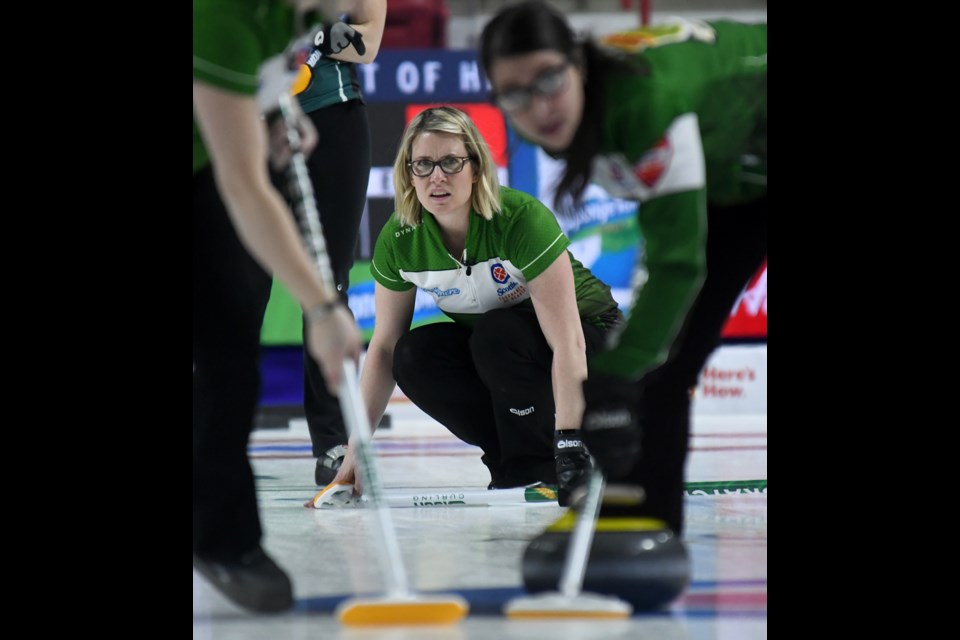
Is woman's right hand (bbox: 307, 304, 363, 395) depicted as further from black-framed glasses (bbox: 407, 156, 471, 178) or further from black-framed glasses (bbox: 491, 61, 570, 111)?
black-framed glasses (bbox: 407, 156, 471, 178)

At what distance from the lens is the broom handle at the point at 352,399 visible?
1739mm

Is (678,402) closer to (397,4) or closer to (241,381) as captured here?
(241,381)

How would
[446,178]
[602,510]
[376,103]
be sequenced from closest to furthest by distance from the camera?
[602,510] < [446,178] < [376,103]

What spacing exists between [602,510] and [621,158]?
611 millimetres

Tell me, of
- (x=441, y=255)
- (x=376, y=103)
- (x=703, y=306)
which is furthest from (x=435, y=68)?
(x=703, y=306)

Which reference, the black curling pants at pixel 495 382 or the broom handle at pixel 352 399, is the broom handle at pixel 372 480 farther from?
the black curling pants at pixel 495 382

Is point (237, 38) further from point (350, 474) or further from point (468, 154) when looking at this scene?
point (350, 474)

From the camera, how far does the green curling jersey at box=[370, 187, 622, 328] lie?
108 inches

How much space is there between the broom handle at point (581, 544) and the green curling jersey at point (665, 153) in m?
0.22

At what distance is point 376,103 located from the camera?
575 cm

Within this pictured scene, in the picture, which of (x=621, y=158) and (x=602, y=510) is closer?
(x=621, y=158)

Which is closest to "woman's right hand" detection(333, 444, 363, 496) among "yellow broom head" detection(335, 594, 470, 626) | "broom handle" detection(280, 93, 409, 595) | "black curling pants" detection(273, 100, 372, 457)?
"black curling pants" detection(273, 100, 372, 457)

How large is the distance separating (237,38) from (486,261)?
1320 millimetres

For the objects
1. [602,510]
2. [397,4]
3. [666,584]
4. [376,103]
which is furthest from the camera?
[397,4]
